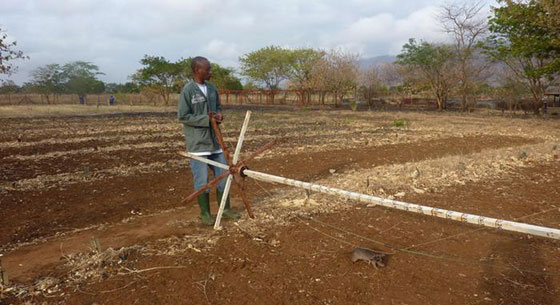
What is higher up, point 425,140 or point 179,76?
point 179,76

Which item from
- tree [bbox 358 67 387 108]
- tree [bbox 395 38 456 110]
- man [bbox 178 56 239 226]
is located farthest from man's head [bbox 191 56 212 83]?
tree [bbox 358 67 387 108]

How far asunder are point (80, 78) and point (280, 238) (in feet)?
206

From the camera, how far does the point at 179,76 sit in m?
43.8

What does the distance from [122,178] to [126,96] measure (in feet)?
149

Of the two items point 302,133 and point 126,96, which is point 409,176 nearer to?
point 302,133

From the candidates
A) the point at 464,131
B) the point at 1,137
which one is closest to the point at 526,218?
the point at 464,131

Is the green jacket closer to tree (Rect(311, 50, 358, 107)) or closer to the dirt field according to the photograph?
the dirt field

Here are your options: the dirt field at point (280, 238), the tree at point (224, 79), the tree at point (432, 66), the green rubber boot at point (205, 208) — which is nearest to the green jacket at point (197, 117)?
the green rubber boot at point (205, 208)

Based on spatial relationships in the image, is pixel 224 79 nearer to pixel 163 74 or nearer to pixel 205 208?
pixel 163 74

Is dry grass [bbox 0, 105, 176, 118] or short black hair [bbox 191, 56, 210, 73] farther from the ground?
short black hair [bbox 191, 56, 210, 73]

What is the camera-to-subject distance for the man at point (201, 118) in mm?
4164

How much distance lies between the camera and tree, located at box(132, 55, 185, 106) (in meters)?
43.1

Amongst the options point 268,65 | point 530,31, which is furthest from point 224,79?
point 530,31

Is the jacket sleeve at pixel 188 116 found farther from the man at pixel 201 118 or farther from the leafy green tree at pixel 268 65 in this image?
the leafy green tree at pixel 268 65
